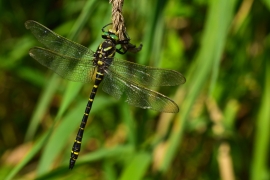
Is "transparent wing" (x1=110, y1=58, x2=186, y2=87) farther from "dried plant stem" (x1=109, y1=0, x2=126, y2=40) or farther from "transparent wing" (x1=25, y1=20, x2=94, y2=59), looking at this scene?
"dried plant stem" (x1=109, y1=0, x2=126, y2=40)

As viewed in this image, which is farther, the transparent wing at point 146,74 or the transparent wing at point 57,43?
the transparent wing at point 57,43

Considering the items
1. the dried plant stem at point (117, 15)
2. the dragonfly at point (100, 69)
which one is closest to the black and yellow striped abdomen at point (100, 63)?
the dragonfly at point (100, 69)

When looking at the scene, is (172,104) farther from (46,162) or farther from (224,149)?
(224,149)

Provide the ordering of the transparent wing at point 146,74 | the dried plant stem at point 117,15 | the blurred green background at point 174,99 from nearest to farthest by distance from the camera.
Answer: the dried plant stem at point 117,15
the transparent wing at point 146,74
the blurred green background at point 174,99

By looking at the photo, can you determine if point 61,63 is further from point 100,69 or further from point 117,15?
point 117,15

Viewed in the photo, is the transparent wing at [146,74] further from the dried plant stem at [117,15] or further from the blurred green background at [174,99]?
the dried plant stem at [117,15]

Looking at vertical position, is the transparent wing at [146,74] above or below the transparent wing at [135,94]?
above

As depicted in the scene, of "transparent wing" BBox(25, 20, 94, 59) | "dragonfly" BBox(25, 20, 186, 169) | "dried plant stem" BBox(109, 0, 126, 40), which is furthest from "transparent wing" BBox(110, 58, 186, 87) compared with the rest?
"dried plant stem" BBox(109, 0, 126, 40)
